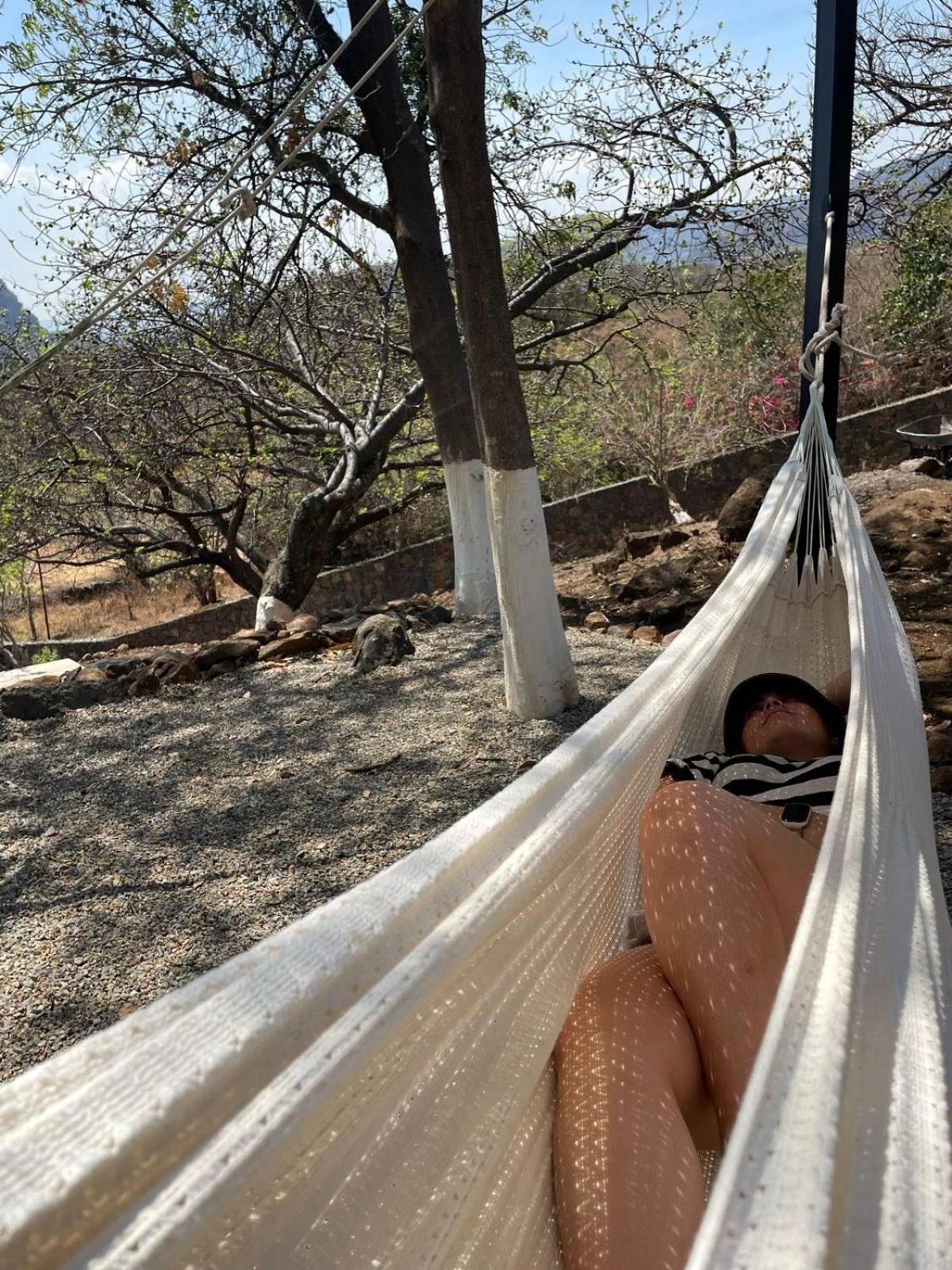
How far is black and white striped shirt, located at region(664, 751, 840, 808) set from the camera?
1411 mm

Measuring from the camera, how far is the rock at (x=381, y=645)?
3.81 meters

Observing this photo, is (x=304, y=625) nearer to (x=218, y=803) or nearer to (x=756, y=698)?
(x=218, y=803)

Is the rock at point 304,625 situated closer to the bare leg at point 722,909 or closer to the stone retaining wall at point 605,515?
the stone retaining wall at point 605,515

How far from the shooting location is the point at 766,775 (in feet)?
4.78

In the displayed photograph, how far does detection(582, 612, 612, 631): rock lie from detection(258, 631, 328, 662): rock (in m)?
1.09

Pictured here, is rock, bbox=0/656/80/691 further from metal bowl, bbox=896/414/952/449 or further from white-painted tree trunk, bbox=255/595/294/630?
metal bowl, bbox=896/414/952/449

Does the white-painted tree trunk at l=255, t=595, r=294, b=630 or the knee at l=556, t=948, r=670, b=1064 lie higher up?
the white-painted tree trunk at l=255, t=595, r=294, b=630

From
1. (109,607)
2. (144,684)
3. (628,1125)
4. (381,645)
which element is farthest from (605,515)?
(628,1125)

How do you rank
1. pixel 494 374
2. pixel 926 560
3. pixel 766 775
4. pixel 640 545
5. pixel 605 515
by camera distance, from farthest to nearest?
pixel 605 515
pixel 640 545
pixel 926 560
pixel 494 374
pixel 766 775

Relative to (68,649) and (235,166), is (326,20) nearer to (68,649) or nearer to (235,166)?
(235,166)

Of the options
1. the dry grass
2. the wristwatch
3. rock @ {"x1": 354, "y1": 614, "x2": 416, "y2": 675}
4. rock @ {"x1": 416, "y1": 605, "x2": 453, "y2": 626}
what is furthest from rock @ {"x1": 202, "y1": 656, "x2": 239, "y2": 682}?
the dry grass

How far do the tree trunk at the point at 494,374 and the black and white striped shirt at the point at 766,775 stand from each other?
158cm

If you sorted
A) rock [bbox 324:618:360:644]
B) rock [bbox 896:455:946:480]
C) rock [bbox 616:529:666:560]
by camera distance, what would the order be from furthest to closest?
rock [bbox 896:455:946:480] → rock [bbox 616:529:666:560] → rock [bbox 324:618:360:644]

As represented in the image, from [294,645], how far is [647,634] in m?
1.41
